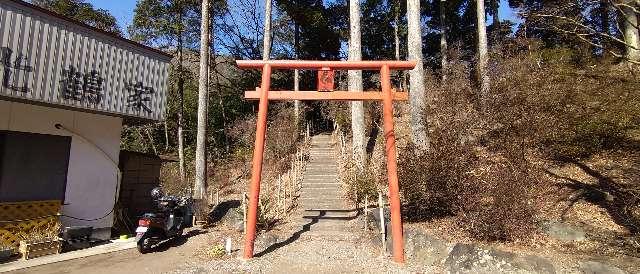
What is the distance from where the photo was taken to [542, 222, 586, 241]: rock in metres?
7.50

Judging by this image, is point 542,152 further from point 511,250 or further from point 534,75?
point 511,250

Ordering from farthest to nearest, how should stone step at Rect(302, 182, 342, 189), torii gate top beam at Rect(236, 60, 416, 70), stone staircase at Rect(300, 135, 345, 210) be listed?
1. stone step at Rect(302, 182, 342, 189)
2. stone staircase at Rect(300, 135, 345, 210)
3. torii gate top beam at Rect(236, 60, 416, 70)

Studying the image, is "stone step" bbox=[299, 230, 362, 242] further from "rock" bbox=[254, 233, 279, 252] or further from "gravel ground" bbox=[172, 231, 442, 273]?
"rock" bbox=[254, 233, 279, 252]

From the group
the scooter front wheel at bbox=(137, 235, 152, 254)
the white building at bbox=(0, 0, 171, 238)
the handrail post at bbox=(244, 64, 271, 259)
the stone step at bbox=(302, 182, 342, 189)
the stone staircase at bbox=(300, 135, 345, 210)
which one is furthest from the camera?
the stone step at bbox=(302, 182, 342, 189)

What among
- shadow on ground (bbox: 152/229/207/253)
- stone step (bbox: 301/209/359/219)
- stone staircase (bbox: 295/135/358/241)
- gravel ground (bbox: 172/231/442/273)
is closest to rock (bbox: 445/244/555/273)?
gravel ground (bbox: 172/231/442/273)

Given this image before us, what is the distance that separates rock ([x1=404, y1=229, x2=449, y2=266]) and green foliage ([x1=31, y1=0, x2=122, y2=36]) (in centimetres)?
1837

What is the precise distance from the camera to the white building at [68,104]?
7.22 m

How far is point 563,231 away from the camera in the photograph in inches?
300

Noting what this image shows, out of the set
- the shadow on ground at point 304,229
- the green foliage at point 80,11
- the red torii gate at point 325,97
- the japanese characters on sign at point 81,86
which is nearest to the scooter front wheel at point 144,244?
the red torii gate at point 325,97

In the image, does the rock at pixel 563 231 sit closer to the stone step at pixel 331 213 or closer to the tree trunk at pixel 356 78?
the stone step at pixel 331 213

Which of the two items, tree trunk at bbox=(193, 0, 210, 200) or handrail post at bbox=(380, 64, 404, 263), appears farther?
tree trunk at bbox=(193, 0, 210, 200)

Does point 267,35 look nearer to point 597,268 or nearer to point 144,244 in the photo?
point 144,244

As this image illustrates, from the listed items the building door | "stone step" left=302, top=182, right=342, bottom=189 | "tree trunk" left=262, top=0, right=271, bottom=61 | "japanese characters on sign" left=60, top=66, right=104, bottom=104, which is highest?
"tree trunk" left=262, top=0, right=271, bottom=61

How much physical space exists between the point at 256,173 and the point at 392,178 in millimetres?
2685
